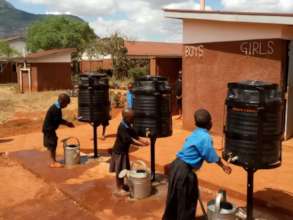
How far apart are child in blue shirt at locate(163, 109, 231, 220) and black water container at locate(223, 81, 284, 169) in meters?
0.34

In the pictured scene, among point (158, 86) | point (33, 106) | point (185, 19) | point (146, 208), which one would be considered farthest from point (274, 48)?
point (33, 106)

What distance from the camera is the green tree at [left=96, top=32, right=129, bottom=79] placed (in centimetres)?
3014

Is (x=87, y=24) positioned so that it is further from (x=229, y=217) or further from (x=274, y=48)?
(x=229, y=217)

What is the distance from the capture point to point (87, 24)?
57312 millimetres

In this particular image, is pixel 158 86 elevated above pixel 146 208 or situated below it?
above

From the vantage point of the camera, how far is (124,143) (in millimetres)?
6449

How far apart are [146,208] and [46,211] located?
1621 millimetres

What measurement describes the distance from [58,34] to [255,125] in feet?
164

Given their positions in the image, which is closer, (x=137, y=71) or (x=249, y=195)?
(x=249, y=195)

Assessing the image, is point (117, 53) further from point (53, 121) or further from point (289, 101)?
point (53, 121)

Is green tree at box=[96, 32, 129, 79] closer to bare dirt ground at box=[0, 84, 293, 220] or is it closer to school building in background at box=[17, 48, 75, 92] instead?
school building in background at box=[17, 48, 75, 92]

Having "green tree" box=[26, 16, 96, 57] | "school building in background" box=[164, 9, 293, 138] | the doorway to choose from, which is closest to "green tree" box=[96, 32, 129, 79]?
"school building in background" box=[164, 9, 293, 138]

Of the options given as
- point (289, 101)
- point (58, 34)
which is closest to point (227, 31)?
point (289, 101)

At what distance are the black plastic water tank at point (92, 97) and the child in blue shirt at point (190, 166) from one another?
164 inches
